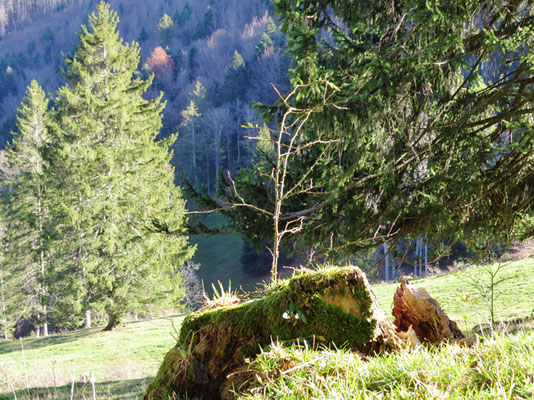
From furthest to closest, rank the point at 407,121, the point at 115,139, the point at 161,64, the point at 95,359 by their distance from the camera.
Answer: the point at 161,64
the point at 115,139
the point at 95,359
the point at 407,121

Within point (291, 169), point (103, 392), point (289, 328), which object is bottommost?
point (103, 392)

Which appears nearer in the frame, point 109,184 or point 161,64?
point 109,184

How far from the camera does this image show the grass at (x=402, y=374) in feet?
4.99

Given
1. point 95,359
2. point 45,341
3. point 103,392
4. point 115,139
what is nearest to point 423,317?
point 103,392

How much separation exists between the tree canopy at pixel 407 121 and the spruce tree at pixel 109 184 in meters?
12.6

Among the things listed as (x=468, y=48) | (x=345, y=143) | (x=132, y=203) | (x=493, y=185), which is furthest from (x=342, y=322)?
(x=132, y=203)

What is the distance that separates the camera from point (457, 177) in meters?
4.85

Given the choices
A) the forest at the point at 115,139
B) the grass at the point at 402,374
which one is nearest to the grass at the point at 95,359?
the forest at the point at 115,139

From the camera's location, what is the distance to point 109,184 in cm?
1733

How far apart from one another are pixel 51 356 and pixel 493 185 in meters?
13.8

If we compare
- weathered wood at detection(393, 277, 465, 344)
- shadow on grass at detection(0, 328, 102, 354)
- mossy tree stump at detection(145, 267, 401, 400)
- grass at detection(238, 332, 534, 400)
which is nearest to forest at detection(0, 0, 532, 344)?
mossy tree stump at detection(145, 267, 401, 400)

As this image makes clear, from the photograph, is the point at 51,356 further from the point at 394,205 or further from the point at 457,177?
the point at 457,177

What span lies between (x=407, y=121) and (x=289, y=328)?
12.6 ft

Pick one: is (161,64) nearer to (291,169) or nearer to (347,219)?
(291,169)
